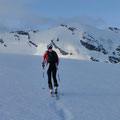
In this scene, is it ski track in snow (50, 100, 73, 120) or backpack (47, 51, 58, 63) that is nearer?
ski track in snow (50, 100, 73, 120)

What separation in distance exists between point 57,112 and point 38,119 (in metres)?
1.10

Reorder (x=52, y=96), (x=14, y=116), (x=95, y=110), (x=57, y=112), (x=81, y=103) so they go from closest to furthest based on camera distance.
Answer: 1. (x=14, y=116)
2. (x=57, y=112)
3. (x=95, y=110)
4. (x=81, y=103)
5. (x=52, y=96)

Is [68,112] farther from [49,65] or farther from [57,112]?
[49,65]

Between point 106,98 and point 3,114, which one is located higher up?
point 3,114

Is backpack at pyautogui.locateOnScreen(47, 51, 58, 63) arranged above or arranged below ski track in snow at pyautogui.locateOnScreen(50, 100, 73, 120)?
above

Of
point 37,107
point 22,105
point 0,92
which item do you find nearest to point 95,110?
point 37,107

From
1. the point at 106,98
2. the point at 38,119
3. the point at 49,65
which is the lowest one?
the point at 106,98

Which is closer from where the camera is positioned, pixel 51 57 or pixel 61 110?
pixel 61 110

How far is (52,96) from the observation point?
29.6ft

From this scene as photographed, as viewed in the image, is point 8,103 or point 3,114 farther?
point 8,103

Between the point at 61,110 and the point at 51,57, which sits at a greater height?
the point at 51,57

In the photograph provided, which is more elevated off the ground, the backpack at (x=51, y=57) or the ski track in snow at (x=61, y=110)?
the backpack at (x=51, y=57)

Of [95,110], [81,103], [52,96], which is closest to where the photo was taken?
[95,110]

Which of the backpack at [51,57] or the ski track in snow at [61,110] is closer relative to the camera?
the ski track in snow at [61,110]
